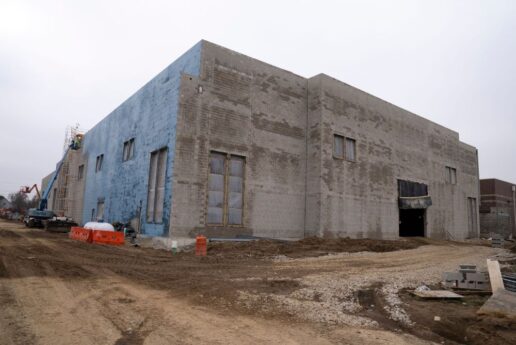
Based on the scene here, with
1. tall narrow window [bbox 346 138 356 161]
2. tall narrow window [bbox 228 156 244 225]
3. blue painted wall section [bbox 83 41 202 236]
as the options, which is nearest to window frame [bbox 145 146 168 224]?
blue painted wall section [bbox 83 41 202 236]

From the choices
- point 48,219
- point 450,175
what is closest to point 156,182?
point 48,219

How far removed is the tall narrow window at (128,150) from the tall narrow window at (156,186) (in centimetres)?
461

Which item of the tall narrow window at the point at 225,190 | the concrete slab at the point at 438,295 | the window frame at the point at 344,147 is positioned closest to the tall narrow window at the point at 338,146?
the window frame at the point at 344,147

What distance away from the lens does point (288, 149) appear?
22.0 metres

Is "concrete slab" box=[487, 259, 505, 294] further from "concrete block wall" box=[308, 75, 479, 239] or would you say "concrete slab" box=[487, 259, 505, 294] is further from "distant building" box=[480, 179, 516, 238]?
"distant building" box=[480, 179, 516, 238]

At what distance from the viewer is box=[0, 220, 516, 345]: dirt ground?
5.21 meters

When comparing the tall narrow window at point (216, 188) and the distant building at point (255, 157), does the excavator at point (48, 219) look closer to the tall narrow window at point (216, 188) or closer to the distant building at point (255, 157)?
the distant building at point (255, 157)

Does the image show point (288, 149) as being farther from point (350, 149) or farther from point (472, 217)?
point (472, 217)

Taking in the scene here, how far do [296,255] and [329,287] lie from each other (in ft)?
24.1

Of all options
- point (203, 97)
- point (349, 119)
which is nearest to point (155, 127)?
point (203, 97)

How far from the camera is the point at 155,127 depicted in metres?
20.6

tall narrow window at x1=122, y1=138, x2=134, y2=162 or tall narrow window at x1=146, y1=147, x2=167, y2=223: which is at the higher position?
tall narrow window at x1=122, y1=138, x2=134, y2=162

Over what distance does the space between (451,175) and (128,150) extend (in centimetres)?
2856

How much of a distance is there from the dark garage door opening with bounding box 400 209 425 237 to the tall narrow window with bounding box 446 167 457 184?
17.9 ft
